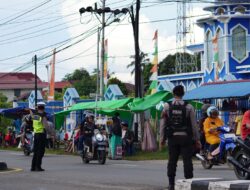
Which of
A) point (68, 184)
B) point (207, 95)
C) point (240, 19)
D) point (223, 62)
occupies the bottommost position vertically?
point (68, 184)

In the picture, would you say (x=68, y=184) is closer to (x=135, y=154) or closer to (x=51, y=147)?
(x=135, y=154)

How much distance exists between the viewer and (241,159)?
1467cm

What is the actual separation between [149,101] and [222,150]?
11007 millimetres

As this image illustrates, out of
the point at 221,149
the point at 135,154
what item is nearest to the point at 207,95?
the point at 135,154

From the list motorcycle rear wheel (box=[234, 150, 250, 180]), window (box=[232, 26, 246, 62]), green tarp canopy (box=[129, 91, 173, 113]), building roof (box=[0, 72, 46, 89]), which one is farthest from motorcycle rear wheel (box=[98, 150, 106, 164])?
building roof (box=[0, 72, 46, 89])

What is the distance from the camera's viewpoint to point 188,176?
1126cm

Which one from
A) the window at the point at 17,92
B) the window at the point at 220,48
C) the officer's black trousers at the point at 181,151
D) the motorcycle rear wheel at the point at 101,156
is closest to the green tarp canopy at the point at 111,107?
the motorcycle rear wheel at the point at 101,156

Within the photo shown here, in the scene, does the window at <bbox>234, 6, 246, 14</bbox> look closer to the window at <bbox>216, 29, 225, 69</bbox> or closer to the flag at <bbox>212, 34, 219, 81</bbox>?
the window at <bbox>216, 29, 225, 69</bbox>

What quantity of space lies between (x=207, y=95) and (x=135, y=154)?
413 cm

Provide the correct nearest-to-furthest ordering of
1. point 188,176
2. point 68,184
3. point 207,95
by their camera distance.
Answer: point 188,176
point 68,184
point 207,95

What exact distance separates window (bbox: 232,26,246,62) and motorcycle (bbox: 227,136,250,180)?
1145 inches

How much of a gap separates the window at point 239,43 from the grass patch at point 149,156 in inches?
649

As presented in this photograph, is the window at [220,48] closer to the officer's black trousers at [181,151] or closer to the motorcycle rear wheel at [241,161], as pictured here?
the motorcycle rear wheel at [241,161]

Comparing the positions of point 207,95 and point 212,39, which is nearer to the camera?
point 207,95
